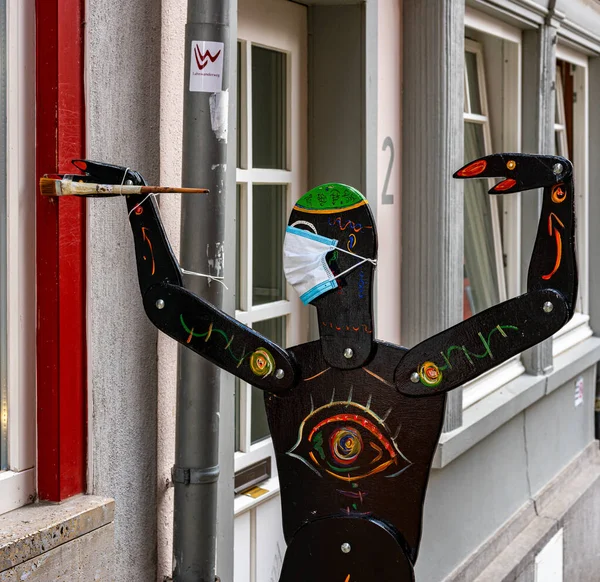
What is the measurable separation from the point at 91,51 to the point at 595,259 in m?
5.94

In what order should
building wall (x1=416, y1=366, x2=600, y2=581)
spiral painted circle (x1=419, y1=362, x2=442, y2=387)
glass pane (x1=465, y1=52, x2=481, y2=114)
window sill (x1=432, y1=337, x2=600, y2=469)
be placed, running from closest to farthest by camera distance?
spiral painted circle (x1=419, y1=362, x2=442, y2=387) < window sill (x1=432, y1=337, x2=600, y2=469) < building wall (x1=416, y1=366, x2=600, y2=581) < glass pane (x1=465, y1=52, x2=481, y2=114)

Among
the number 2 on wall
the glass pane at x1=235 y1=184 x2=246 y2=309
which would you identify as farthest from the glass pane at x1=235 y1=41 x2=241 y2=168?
the number 2 on wall

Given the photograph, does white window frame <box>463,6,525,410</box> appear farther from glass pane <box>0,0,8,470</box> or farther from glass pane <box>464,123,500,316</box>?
glass pane <box>0,0,8,470</box>

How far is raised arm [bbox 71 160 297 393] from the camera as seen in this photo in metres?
2.25

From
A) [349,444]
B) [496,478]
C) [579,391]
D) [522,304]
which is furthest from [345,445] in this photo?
[579,391]

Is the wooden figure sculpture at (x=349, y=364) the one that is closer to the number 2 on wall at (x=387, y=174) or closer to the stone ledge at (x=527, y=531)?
the number 2 on wall at (x=387, y=174)

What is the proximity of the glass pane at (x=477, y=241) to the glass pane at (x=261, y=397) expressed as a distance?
6.55ft

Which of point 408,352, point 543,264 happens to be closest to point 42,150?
point 408,352

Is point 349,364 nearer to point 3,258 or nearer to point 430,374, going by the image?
point 430,374

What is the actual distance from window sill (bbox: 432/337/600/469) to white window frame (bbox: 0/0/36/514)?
242 centimetres

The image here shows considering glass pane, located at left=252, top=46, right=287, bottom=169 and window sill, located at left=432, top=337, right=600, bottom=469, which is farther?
window sill, located at left=432, top=337, right=600, bottom=469

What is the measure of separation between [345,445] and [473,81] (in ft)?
14.5

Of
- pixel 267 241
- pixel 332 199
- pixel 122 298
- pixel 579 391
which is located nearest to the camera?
pixel 332 199

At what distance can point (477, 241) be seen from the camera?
6.25 metres
